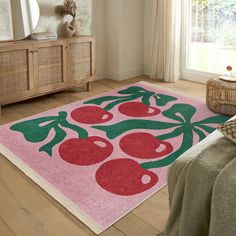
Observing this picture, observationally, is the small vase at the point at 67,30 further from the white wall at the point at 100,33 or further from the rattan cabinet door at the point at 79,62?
the white wall at the point at 100,33

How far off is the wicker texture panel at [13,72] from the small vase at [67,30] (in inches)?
25.2

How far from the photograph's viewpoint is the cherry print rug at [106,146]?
1.84 meters

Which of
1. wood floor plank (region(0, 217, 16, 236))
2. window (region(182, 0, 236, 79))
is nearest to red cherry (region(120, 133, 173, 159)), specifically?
wood floor plank (region(0, 217, 16, 236))

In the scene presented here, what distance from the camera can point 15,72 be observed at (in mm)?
3059

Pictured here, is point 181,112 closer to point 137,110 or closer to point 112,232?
point 137,110

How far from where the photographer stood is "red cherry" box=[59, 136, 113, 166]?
223 centimetres

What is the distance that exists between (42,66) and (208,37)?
81.2 inches

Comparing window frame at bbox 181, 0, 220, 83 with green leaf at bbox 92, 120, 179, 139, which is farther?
window frame at bbox 181, 0, 220, 83

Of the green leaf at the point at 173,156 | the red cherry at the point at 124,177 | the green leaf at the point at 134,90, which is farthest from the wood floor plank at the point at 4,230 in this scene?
the green leaf at the point at 134,90

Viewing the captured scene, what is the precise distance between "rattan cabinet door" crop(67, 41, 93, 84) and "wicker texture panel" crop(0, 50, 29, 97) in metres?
0.52

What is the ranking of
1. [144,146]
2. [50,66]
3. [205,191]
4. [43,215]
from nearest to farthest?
[205,191] < [43,215] < [144,146] < [50,66]

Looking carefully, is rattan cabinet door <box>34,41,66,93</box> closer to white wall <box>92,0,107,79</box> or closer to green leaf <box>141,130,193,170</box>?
white wall <box>92,0,107,79</box>

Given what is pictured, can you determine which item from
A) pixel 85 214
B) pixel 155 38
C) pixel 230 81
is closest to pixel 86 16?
pixel 155 38

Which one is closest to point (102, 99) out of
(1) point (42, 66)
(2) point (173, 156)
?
(1) point (42, 66)
